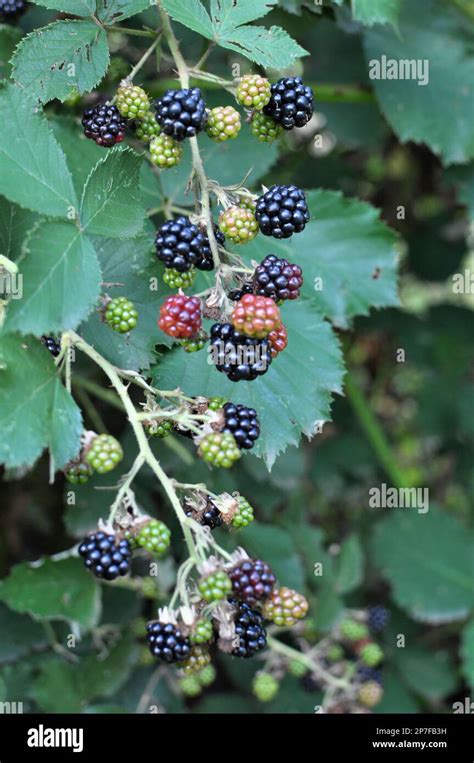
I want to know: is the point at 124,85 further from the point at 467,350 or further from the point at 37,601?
the point at 467,350

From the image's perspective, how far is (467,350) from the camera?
397 cm

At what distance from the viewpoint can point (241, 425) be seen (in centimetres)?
143

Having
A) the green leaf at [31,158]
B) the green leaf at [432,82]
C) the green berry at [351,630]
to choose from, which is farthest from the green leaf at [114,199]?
the green berry at [351,630]

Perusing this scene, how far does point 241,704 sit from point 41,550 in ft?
3.36

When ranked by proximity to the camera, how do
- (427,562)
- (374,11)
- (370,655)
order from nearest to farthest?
(374,11) → (370,655) → (427,562)

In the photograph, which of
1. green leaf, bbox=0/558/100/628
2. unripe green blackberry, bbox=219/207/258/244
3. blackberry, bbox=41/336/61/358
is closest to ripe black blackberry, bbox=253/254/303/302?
unripe green blackberry, bbox=219/207/258/244

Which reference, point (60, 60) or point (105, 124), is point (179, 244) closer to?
point (105, 124)

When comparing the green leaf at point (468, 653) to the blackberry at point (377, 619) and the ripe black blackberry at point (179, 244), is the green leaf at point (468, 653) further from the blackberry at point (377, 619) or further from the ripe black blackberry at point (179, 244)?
the ripe black blackberry at point (179, 244)

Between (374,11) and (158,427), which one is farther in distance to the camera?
(374,11)

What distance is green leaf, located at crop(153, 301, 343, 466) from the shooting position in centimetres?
173

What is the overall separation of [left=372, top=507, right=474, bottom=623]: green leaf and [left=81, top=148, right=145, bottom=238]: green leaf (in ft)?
7.13

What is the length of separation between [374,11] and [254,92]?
0.76m

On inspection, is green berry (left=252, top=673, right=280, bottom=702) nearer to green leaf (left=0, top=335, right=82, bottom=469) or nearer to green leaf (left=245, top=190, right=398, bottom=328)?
green leaf (left=245, top=190, right=398, bottom=328)

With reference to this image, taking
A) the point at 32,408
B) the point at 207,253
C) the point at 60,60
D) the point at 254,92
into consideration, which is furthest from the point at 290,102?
the point at 32,408
